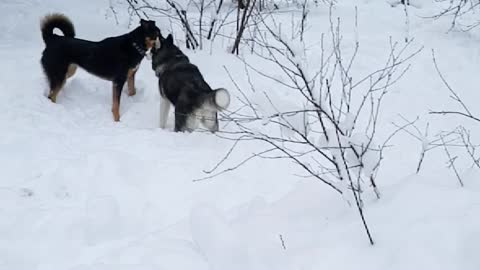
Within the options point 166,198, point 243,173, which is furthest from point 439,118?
point 166,198

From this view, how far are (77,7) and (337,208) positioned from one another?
7.37 metres

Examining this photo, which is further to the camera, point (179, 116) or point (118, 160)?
point (179, 116)

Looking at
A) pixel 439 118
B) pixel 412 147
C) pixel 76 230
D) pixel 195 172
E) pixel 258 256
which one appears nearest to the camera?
pixel 258 256

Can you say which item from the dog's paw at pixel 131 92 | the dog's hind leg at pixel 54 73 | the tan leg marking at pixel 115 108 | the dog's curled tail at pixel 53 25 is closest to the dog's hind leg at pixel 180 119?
the tan leg marking at pixel 115 108

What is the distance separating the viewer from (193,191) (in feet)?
13.7

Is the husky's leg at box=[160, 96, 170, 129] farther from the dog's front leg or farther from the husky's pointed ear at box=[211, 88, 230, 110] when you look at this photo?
the husky's pointed ear at box=[211, 88, 230, 110]

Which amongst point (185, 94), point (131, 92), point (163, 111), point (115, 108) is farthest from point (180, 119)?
point (131, 92)

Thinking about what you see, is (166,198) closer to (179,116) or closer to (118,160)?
(118,160)

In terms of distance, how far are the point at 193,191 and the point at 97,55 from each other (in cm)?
269

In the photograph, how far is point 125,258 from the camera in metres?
2.84

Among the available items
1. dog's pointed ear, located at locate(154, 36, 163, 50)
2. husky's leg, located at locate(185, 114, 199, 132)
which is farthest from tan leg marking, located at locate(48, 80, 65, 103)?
husky's leg, located at locate(185, 114, 199, 132)

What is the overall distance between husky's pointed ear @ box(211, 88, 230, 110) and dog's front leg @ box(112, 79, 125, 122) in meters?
1.41

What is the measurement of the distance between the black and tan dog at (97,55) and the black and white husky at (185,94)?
0.83ft

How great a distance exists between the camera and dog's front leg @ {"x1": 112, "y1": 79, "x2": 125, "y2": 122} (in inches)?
236
